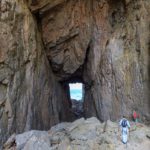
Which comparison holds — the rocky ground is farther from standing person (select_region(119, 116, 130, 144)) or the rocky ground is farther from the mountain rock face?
the mountain rock face

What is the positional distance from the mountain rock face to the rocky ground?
1.54m

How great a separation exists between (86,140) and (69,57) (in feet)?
31.5

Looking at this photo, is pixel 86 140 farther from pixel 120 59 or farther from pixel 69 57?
pixel 69 57

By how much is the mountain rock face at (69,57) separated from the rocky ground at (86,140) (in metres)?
1.54

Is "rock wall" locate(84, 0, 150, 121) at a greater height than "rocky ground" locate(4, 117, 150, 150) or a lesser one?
greater

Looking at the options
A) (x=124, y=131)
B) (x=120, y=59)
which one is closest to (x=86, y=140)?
(x=124, y=131)

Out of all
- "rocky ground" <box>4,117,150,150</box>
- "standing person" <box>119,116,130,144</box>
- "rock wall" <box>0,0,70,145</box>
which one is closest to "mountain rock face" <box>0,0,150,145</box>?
"rock wall" <box>0,0,70,145</box>

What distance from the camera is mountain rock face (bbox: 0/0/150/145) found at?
14.2 m

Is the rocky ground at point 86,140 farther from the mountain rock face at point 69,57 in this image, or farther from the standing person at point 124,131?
the mountain rock face at point 69,57

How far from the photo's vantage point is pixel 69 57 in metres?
20.7

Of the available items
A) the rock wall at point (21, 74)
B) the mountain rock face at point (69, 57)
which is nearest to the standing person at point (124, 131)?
the mountain rock face at point (69, 57)

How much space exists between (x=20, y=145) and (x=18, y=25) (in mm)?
6650

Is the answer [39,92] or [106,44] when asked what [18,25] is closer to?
[39,92]

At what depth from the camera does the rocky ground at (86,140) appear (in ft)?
37.9
